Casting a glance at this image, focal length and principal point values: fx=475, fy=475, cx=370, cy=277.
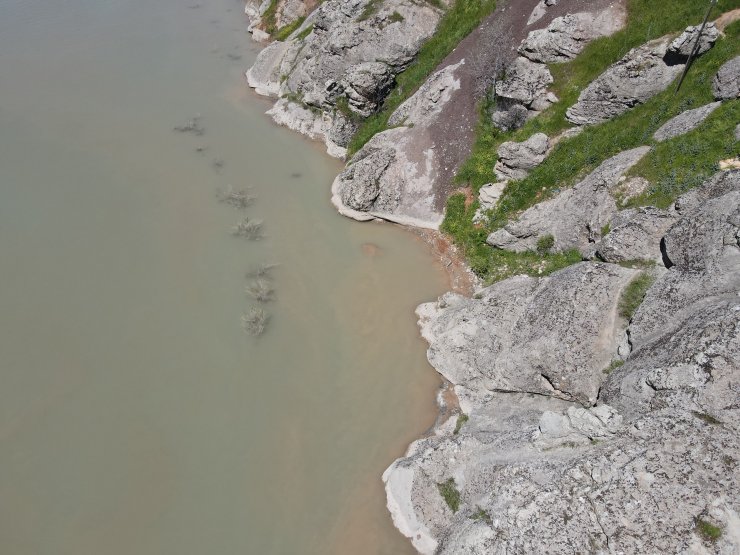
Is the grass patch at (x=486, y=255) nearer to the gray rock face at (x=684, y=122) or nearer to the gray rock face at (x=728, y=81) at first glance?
the gray rock face at (x=684, y=122)

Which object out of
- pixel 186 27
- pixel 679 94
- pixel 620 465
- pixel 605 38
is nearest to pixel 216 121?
pixel 186 27

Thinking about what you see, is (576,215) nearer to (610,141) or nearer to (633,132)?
(610,141)

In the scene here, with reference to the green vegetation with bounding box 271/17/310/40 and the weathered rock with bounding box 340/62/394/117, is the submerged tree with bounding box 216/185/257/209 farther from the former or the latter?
the green vegetation with bounding box 271/17/310/40

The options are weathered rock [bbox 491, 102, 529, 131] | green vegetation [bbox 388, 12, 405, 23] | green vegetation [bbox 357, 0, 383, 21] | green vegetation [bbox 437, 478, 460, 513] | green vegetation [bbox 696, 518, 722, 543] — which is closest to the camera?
green vegetation [bbox 696, 518, 722, 543]

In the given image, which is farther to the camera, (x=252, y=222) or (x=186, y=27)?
(x=186, y=27)

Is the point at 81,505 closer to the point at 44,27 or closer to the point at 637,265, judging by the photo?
the point at 637,265

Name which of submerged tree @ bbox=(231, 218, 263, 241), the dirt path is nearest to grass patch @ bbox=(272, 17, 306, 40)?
the dirt path

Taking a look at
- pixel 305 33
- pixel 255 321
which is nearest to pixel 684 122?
pixel 255 321
